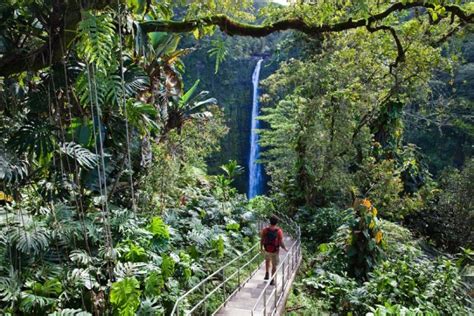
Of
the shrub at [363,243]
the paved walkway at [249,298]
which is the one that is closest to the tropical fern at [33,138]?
the paved walkway at [249,298]

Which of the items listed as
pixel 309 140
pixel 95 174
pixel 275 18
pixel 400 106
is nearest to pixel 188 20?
pixel 275 18

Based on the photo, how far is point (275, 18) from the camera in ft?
14.2

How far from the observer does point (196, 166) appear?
49.3 ft

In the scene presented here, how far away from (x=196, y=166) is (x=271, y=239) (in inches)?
366

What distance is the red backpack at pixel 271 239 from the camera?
19.6 feet

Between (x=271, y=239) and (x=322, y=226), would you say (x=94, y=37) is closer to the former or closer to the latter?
(x=271, y=239)

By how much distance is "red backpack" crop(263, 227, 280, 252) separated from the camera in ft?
19.6

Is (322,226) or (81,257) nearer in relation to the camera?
(81,257)

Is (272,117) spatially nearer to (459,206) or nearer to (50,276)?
(459,206)

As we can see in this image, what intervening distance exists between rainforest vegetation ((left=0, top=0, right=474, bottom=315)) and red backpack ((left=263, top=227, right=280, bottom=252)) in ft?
3.46

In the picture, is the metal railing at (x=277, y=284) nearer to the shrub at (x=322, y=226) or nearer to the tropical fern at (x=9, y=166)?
the shrub at (x=322, y=226)

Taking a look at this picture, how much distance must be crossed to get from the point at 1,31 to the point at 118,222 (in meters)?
3.14

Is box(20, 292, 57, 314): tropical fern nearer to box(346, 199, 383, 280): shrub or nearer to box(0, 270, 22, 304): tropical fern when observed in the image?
box(0, 270, 22, 304): tropical fern

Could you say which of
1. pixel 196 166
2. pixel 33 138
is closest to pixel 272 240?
pixel 33 138
